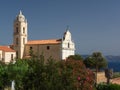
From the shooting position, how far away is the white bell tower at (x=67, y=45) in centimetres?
7756

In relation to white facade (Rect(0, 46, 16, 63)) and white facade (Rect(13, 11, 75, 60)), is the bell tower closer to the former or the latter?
white facade (Rect(13, 11, 75, 60))

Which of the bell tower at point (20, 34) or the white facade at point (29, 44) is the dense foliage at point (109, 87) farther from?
the bell tower at point (20, 34)

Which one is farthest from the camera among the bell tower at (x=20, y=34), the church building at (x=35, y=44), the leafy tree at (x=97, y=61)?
the bell tower at (x=20, y=34)

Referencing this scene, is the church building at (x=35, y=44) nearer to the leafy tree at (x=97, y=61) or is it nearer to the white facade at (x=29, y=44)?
the white facade at (x=29, y=44)

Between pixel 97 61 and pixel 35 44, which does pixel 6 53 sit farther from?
pixel 97 61

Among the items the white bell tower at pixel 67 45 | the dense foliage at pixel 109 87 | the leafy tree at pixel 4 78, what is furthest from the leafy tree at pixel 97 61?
the dense foliage at pixel 109 87

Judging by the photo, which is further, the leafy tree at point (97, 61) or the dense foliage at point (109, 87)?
the leafy tree at point (97, 61)

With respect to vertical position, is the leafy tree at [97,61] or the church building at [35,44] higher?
the church building at [35,44]

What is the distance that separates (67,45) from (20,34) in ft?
37.1

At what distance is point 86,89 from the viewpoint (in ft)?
70.0

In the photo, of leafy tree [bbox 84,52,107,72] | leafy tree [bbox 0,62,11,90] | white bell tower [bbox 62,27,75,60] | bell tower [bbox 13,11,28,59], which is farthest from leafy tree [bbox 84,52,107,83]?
leafy tree [bbox 0,62,11,90]

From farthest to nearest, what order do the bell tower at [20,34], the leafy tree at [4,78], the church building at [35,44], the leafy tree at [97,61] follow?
the bell tower at [20,34]
the church building at [35,44]
the leafy tree at [97,61]
the leafy tree at [4,78]

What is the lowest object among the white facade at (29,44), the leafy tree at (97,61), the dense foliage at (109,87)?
the dense foliage at (109,87)

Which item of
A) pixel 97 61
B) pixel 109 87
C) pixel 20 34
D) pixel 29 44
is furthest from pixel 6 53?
pixel 109 87
